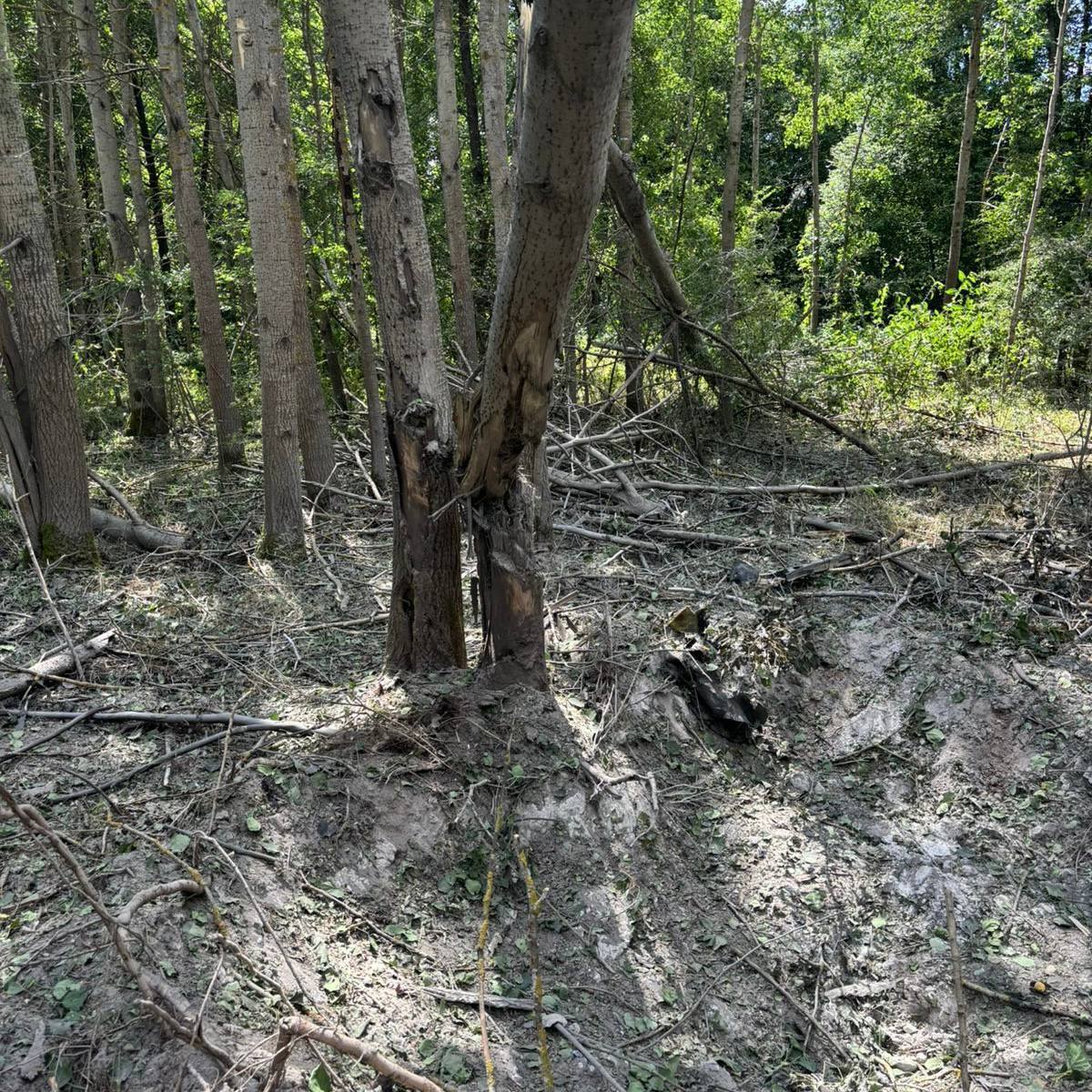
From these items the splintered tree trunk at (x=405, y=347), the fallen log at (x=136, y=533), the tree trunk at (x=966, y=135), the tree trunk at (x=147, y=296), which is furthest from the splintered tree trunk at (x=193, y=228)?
the tree trunk at (x=966, y=135)

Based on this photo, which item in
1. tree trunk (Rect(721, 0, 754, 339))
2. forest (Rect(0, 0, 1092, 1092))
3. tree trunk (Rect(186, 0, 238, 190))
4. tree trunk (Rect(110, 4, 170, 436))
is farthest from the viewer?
tree trunk (Rect(721, 0, 754, 339))

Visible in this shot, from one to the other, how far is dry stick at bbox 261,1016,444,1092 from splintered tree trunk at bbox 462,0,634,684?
1.96m

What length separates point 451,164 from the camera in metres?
9.17

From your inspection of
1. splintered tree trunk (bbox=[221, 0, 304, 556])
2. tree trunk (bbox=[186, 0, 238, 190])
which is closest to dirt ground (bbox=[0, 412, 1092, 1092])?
splintered tree trunk (bbox=[221, 0, 304, 556])

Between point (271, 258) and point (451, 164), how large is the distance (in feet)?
12.7

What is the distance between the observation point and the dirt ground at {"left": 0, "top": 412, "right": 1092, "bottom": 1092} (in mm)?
2910

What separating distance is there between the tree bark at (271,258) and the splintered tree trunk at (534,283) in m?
2.55

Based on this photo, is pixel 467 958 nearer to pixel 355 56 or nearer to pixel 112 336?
pixel 355 56

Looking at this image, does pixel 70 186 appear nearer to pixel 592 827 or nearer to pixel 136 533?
pixel 136 533

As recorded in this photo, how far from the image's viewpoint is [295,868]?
328 cm

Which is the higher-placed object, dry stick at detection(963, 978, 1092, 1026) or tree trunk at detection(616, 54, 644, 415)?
tree trunk at detection(616, 54, 644, 415)

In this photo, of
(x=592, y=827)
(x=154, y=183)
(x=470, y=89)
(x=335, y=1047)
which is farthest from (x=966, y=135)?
(x=335, y=1047)

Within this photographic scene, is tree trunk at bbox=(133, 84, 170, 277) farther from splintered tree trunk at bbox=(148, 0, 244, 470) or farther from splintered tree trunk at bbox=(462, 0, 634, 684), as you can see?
splintered tree trunk at bbox=(462, 0, 634, 684)

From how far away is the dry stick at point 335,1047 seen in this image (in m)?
2.38
